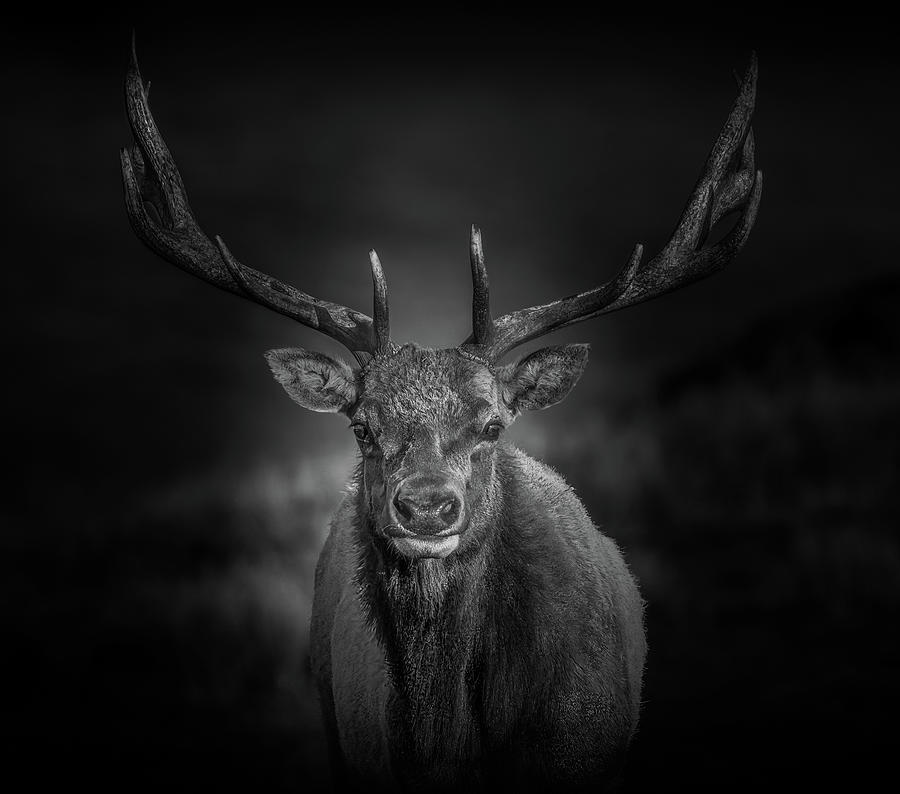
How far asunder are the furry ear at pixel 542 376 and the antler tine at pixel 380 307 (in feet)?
2.23

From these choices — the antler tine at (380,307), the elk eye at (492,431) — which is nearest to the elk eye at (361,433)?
the antler tine at (380,307)

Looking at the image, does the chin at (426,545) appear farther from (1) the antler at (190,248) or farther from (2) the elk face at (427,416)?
(1) the antler at (190,248)

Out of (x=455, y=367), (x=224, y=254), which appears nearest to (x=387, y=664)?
(x=455, y=367)

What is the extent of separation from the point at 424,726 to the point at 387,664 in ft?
1.29

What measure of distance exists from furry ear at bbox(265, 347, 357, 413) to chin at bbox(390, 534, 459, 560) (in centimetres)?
110

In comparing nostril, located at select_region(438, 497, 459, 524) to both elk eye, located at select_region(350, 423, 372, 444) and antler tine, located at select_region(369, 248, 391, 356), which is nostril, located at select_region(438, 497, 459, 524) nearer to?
elk eye, located at select_region(350, 423, 372, 444)

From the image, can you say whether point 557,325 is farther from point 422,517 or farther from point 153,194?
point 153,194

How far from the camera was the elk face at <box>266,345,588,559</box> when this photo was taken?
4051mm

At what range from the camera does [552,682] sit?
14.9ft

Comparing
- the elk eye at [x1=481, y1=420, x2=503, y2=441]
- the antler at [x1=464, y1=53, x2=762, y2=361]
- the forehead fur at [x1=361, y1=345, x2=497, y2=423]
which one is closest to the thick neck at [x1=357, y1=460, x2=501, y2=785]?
the elk eye at [x1=481, y1=420, x2=503, y2=441]

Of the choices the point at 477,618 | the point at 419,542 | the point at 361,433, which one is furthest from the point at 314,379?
the point at 477,618

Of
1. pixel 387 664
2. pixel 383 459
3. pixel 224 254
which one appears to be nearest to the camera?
pixel 383 459

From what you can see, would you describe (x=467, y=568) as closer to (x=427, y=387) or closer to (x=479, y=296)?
(x=427, y=387)

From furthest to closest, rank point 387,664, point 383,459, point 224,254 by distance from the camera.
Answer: point 224,254 → point 387,664 → point 383,459
